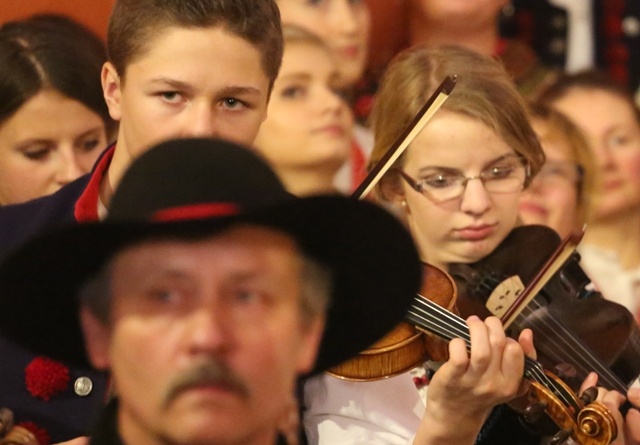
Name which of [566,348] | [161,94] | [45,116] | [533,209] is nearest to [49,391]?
[161,94]

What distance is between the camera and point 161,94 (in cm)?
173

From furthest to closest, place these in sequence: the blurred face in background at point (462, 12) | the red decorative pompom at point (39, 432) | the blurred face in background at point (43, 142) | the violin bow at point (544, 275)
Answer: the blurred face in background at point (462, 12)
the blurred face in background at point (43, 142)
the violin bow at point (544, 275)
the red decorative pompom at point (39, 432)

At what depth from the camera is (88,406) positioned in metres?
1.76

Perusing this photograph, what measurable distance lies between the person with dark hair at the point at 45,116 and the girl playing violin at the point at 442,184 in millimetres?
517

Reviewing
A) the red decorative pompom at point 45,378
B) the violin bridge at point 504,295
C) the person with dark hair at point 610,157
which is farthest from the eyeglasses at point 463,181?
the person with dark hair at point 610,157

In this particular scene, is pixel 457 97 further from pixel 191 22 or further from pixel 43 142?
pixel 43 142

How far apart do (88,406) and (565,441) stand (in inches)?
26.2

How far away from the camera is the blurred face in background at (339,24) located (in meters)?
2.91

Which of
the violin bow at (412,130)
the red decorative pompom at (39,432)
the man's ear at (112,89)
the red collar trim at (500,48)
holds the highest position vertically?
the violin bow at (412,130)

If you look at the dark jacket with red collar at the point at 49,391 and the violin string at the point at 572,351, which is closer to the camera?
the dark jacket with red collar at the point at 49,391

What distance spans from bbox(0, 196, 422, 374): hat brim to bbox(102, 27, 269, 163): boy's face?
23.5 inches

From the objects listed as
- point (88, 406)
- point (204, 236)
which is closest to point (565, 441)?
point (88, 406)

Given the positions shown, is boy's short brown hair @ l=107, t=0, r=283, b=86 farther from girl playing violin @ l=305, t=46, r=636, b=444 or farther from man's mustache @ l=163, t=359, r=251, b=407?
man's mustache @ l=163, t=359, r=251, b=407

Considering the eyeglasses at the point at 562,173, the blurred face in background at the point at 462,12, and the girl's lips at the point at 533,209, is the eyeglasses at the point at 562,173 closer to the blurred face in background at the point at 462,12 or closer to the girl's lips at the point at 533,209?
the girl's lips at the point at 533,209
